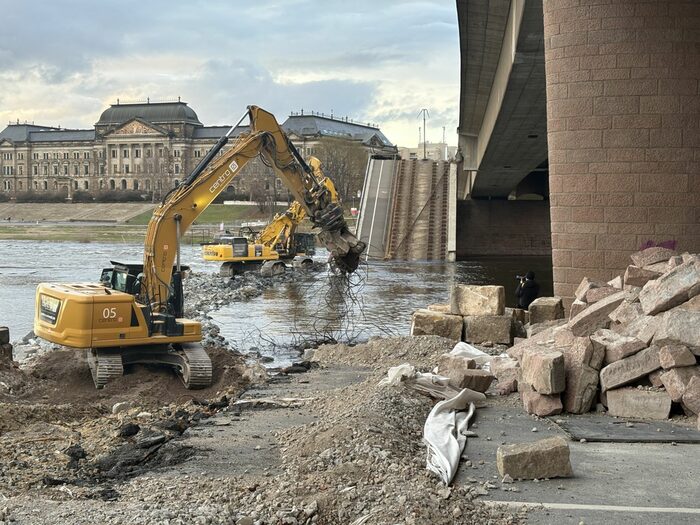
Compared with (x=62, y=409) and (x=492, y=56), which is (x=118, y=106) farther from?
(x=62, y=409)

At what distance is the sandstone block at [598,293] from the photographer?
45.6 ft

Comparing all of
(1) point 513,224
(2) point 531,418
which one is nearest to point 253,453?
(2) point 531,418

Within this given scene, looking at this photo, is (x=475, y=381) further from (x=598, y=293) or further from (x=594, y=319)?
(x=598, y=293)

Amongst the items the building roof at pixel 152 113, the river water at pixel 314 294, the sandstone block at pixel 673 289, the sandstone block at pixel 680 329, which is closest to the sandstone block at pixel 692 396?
the sandstone block at pixel 680 329

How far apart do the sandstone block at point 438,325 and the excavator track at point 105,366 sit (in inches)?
230

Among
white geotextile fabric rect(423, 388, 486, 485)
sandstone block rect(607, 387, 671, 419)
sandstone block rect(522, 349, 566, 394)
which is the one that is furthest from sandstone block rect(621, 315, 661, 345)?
white geotextile fabric rect(423, 388, 486, 485)

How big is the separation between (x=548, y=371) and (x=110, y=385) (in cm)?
727

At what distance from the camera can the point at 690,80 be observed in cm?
1596

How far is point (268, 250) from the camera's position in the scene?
41.0 metres

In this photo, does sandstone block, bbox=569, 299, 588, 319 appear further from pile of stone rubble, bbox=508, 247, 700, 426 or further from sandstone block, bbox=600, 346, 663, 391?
sandstone block, bbox=600, 346, 663, 391

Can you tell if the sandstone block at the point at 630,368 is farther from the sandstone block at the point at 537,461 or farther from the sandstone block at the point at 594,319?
the sandstone block at the point at 537,461

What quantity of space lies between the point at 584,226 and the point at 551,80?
2.67m

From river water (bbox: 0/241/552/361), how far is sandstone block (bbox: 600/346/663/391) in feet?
32.4

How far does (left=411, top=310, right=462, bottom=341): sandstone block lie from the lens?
1823cm
